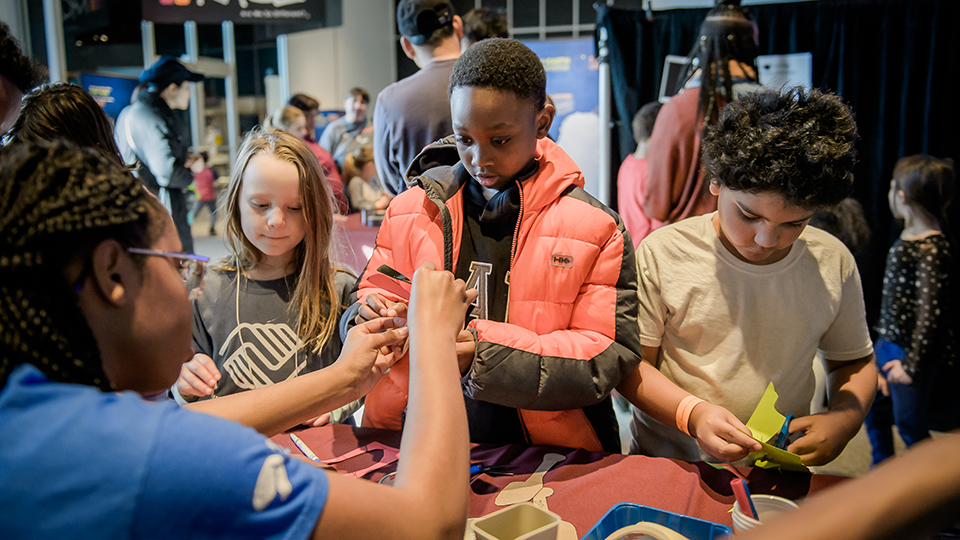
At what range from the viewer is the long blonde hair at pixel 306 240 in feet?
6.03

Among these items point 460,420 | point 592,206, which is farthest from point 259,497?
point 592,206

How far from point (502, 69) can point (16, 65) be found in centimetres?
154

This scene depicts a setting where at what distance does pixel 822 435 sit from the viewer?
4.70ft

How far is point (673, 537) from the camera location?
1.07m

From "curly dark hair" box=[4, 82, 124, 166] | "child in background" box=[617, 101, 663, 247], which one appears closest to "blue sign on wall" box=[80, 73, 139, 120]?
"curly dark hair" box=[4, 82, 124, 166]

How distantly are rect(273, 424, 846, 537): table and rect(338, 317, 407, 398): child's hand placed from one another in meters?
0.19

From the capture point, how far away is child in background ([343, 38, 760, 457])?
138 cm

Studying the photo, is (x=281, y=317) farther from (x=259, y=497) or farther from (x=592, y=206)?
(x=259, y=497)

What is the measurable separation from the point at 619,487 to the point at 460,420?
57 cm

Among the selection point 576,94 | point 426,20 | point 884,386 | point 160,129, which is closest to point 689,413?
point 426,20

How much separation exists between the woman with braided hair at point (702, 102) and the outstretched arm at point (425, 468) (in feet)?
7.13

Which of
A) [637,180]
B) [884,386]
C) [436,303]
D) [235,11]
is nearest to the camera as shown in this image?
[436,303]

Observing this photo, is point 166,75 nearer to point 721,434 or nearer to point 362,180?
point 362,180

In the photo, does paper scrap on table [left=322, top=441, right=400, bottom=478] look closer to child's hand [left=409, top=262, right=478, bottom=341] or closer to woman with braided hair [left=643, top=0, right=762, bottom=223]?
child's hand [left=409, top=262, right=478, bottom=341]
